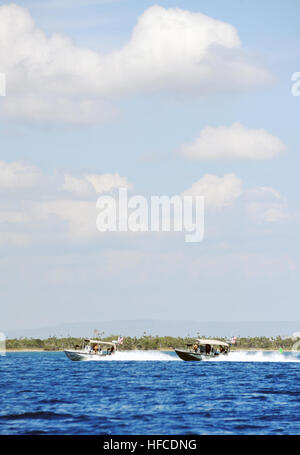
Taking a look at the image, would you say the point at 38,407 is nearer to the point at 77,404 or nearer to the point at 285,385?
the point at 77,404

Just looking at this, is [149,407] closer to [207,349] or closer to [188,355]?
[207,349]

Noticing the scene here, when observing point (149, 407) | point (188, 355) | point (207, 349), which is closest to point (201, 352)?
point (207, 349)

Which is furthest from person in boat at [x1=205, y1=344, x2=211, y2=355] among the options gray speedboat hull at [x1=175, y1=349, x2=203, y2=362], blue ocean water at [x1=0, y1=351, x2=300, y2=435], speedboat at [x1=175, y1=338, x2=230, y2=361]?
blue ocean water at [x1=0, y1=351, x2=300, y2=435]

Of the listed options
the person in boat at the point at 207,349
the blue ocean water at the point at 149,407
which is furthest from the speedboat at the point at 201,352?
the blue ocean water at the point at 149,407

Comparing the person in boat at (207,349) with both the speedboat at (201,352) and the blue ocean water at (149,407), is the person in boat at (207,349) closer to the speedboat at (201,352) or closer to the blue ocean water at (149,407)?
the speedboat at (201,352)

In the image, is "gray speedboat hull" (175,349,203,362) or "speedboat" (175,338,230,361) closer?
"gray speedboat hull" (175,349,203,362)

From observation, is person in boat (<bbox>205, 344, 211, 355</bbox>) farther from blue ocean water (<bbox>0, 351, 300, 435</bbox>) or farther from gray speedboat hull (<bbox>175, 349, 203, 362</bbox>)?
blue ocean water (<bbox>0, 351, 300, 435</bbox>)

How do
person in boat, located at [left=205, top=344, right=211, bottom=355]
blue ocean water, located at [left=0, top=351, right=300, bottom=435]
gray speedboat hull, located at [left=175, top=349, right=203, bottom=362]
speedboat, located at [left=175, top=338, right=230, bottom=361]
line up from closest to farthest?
blue ocean water, located at [left=0, top=351, right=300, bottom=435] → gray speedboat hull, located at [left=175, top=349, right=203, bottom=362] → speedboat, located at [left=175, top=338, right=230, bottom=361] → person in boat, located at [left=205, top=344, right=211, bottom=355]

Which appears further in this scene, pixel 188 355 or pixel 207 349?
pixel 188 355

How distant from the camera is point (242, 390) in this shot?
219 feet

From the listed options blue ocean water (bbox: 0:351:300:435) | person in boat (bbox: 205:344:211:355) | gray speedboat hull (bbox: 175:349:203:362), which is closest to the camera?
Result: blue ocean water (bbox: 0:351:300:435)
